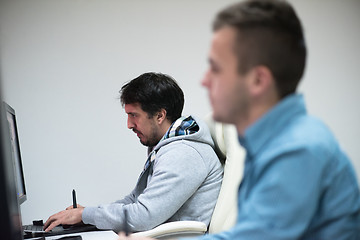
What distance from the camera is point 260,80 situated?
2.56 feet

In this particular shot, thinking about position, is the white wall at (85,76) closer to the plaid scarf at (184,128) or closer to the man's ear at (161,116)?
the man's ear at (161,116)

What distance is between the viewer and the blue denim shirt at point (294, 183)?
0.70 m

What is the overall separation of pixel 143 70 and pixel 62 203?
1.05 meters

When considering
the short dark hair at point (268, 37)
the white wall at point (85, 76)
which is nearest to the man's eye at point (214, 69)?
the short dark hair at point (268, 37)

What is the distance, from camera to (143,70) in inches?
117

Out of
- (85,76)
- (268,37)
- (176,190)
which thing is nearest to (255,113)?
(268,37)

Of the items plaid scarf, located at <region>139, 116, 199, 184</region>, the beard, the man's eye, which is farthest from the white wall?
the man's eye

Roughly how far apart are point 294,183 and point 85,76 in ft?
7.88

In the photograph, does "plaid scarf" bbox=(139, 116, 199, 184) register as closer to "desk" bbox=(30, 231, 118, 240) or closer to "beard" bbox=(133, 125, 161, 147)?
"beard" bbox=(133, 125, 161, 147)

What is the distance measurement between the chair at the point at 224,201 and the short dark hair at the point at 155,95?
29cm

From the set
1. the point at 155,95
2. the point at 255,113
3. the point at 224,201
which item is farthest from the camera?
the point at 155,95

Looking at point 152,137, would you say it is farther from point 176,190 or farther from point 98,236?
point 98,236

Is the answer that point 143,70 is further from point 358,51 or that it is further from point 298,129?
point 298,129

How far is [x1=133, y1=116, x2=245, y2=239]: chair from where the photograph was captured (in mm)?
1610
